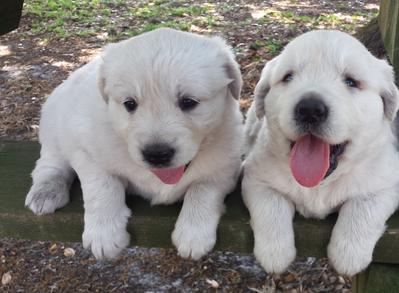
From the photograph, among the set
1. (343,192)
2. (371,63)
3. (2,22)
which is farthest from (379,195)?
(2,22)

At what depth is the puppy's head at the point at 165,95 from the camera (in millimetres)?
2588

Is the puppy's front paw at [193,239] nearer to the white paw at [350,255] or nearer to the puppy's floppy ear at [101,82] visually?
the white paw at [350,255]

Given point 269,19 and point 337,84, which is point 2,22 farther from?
point 269,19

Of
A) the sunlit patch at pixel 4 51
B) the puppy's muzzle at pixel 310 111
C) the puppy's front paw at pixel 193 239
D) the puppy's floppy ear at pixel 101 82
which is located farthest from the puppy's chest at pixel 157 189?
the sunlit patch at pixel 4 51

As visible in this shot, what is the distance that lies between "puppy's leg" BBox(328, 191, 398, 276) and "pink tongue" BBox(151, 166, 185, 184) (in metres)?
0.80

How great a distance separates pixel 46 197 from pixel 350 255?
1544 millimetres

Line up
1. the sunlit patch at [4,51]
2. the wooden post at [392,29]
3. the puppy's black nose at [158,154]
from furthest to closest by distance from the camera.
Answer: the sunlit patch at [4,51]
the wooden post at [392,29]
the puppy's black nose at [158,154]

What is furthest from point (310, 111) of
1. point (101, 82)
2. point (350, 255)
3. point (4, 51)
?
point (4, 51)

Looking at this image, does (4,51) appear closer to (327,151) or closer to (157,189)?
(157,189)

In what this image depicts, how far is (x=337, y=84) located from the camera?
8.46ft

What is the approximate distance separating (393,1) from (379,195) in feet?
4.16

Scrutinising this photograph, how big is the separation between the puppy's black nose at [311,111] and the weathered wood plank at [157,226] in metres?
0.60

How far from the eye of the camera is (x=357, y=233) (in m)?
2.65

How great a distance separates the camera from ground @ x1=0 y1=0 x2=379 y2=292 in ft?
14.1
